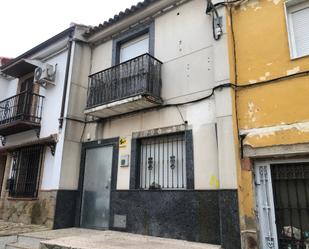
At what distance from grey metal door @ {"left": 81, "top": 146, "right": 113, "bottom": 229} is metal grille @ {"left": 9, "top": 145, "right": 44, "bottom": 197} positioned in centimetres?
190

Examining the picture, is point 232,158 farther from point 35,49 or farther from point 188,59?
point 35,49

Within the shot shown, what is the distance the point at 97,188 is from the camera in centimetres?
772

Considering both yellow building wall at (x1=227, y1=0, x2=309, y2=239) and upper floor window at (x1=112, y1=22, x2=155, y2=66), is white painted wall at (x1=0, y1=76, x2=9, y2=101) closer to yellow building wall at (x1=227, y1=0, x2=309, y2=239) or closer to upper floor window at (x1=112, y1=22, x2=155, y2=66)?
upper floor window at (x1=112, y1=22, x2=155, y2=66)

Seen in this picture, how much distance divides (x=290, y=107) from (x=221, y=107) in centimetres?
125

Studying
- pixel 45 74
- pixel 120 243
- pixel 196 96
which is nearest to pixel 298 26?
pixel 196 96

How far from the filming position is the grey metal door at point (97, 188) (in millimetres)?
7422

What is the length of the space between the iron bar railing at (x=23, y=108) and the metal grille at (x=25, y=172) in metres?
1.09

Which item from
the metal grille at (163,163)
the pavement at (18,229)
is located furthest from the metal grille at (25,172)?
the metal grille at (163,163)

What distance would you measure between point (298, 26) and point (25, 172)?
9160 millimetres

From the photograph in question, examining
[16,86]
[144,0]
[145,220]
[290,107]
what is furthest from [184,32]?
[16,86]

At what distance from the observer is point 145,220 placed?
6406mm

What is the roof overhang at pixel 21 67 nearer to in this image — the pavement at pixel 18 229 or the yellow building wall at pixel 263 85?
the pavement at pixel 18 229

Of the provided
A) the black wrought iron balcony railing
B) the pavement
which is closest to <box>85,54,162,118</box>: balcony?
the black wrought iron balcony railing

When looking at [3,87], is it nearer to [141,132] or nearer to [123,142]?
[123,142]
